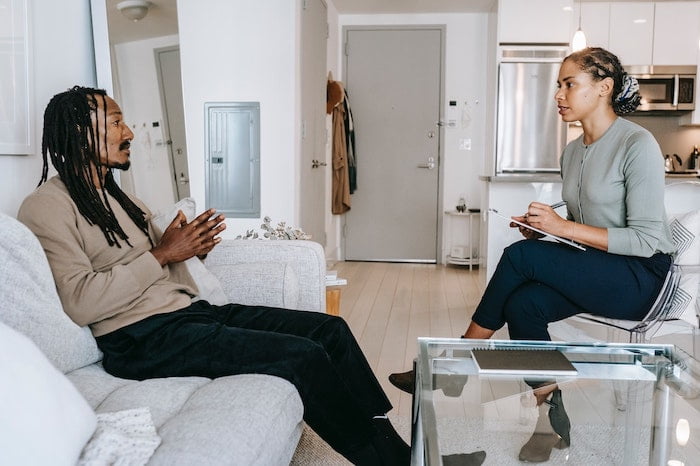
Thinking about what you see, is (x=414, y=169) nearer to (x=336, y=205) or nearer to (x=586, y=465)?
(x=336, y=205)

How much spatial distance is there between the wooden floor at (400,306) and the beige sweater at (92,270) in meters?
1.16

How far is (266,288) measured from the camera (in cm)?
224

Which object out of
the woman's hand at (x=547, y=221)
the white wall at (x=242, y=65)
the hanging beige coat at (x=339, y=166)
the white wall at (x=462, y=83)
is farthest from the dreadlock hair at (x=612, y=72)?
the white wall at (x=462, y=83)

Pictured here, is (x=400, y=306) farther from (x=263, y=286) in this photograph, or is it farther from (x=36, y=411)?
(x=36, y=411)

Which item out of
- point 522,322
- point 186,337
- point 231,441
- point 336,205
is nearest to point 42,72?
point 186,337

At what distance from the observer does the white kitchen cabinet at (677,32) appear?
6.02 m

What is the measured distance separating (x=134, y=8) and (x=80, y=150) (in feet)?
4.47

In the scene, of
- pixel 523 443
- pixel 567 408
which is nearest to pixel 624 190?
pixel 567 408

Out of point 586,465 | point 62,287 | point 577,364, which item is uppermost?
point 62,287

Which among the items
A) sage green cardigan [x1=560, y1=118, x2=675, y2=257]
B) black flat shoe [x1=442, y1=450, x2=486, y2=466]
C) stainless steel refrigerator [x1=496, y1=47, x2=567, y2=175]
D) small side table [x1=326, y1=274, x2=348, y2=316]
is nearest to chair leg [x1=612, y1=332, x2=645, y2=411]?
black flat shoe [x1=442, y1=450, x2=486, y2=466]

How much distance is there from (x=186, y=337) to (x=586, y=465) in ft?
3.19

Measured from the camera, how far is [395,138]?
22.5 ft

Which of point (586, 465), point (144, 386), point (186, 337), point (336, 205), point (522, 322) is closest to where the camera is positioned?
point (586, 465)

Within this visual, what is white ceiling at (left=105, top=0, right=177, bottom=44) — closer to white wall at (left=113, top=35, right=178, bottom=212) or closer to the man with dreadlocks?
white wall at (left=113, top=35, right=178, bottom=212)
